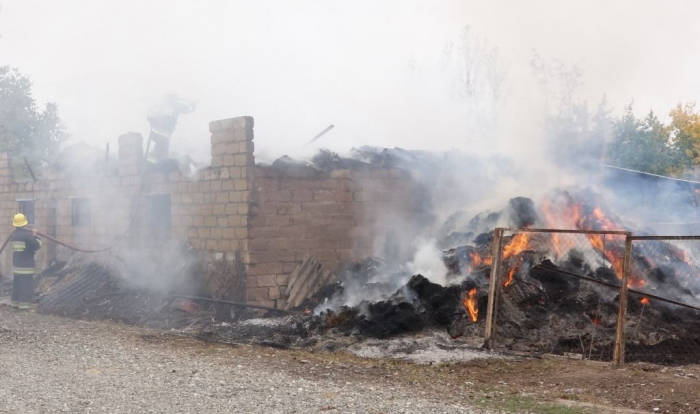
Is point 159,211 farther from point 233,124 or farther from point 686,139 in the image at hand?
point 686,139

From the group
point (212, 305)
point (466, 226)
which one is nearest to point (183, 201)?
point (212, 305)

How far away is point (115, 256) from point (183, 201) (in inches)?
105

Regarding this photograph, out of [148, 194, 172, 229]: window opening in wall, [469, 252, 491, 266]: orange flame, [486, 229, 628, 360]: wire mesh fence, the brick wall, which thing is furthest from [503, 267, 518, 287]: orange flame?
[148, 194, 172, 229]: window opening in wall

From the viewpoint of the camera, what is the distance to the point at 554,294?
35.6ft

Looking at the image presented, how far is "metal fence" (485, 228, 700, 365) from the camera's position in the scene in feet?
30.8

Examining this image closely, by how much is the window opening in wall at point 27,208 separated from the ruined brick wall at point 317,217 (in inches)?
363

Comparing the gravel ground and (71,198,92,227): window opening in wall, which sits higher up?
(71,198,92,227): window opening in wall

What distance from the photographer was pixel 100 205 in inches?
668

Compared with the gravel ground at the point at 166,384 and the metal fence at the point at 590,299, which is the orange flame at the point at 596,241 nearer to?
the metal fence at the point at 590,299

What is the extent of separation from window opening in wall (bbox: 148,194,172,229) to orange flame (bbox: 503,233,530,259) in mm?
7427

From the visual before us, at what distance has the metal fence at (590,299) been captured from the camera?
9391 millimetres

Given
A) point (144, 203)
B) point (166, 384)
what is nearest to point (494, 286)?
point (166, 384)

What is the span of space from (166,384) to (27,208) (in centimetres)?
1408

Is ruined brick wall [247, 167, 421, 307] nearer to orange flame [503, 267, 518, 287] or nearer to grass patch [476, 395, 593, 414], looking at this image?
orange flame [503, 267, 518, 287]
